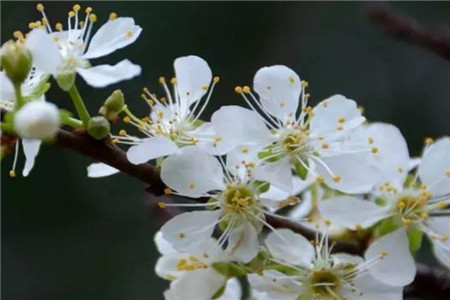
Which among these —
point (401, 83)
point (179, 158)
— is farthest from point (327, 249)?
point (401, 83)

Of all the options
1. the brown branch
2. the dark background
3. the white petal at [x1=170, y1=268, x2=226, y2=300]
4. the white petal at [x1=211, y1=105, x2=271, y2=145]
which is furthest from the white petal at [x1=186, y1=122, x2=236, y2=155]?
the dark background

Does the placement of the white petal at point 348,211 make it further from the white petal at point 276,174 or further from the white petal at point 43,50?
the white petal at point 43,50

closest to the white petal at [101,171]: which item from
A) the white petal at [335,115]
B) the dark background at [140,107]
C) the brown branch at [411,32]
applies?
the white petal at [335,115]

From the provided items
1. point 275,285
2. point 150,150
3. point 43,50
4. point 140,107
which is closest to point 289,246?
point 275,285

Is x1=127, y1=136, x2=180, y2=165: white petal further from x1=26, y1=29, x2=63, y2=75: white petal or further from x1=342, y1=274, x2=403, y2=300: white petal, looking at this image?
x1=342, y1=274, x2=403, y2=300: white petal

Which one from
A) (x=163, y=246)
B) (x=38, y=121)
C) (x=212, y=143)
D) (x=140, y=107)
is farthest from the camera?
(x=140, y=107)

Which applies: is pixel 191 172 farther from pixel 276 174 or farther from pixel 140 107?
pixel 140 107

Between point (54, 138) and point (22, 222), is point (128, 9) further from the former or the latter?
point (54, 138)
